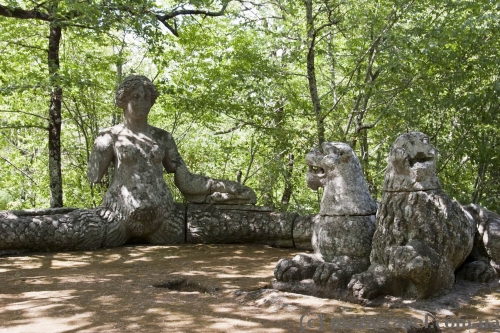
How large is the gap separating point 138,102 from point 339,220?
3.71m

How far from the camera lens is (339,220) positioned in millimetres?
5062

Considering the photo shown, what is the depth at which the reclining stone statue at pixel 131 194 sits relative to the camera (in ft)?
22.8

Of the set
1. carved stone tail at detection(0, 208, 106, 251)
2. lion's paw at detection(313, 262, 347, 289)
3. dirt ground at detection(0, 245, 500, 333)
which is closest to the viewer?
dirt ground at detection(0, 245, 500, 333)

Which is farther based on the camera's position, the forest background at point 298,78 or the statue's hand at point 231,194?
the forest background at point 298,78

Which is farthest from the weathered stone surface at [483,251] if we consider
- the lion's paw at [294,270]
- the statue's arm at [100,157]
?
the statue's arm at [100,157]

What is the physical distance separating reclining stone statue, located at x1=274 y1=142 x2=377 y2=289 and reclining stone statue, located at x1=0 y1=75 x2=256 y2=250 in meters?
2.70

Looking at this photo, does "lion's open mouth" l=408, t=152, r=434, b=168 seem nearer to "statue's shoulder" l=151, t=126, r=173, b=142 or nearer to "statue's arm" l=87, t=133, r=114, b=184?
"statue's shoulder" l=151, t=126, r=173, b=142

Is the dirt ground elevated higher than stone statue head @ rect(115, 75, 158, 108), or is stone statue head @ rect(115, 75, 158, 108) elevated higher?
stone statue head @ rect(115, 75, 158, 108)

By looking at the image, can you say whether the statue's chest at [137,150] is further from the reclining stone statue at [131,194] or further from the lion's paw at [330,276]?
the lion's paw at [330,276]

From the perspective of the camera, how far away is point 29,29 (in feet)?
36.3

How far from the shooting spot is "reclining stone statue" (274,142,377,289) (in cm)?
476

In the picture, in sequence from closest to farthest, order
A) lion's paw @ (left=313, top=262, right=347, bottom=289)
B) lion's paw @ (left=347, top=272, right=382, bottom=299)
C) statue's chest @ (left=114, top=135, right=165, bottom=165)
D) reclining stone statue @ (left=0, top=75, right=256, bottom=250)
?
lion's paw @ (left=347, top=272, right=382, bottom=299), lion's paw @ (left=313, top=262, right=347, bottom=289), reclining stone statue @ (left=0, top=75, right=256, bottom=250), statue's chest @ (left=114, top=135, right=165, bottom=165)

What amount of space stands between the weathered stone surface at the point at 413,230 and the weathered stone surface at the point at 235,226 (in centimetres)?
286

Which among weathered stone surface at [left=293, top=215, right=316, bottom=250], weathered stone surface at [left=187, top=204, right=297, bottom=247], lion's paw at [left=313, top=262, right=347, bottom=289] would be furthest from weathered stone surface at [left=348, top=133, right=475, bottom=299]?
weathered stone surface at [left=187, top=204, right=297, bottom=247]
